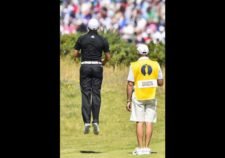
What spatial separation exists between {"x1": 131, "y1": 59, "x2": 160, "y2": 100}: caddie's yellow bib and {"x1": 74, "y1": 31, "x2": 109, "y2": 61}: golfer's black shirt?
1.94 feet

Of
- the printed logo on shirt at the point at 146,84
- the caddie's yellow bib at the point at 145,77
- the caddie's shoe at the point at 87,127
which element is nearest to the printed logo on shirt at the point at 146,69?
the caddie's yellow bib at the point at 145,77

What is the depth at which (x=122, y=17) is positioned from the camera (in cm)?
1517

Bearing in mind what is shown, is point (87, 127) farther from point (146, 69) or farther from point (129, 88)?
point (146, 69)

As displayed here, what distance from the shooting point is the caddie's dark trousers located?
14.4 meters

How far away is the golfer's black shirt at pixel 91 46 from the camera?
47.5 ft

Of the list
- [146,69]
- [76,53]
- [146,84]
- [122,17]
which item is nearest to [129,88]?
[146,84]

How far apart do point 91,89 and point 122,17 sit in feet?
4.55

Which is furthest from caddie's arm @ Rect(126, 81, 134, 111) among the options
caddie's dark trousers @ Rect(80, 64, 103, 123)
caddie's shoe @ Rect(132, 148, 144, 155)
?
caddie's shoe @ Rect(132, 148, 144, 155)

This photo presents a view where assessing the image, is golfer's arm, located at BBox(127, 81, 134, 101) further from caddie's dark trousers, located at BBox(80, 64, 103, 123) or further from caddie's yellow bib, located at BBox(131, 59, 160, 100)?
caddie's dark trousers, located at BBox(80, 64, 103, 123)
